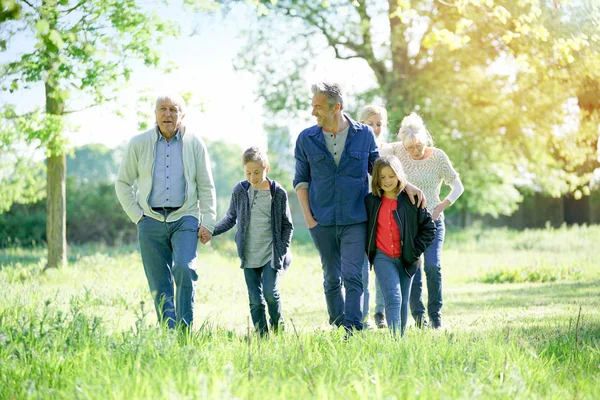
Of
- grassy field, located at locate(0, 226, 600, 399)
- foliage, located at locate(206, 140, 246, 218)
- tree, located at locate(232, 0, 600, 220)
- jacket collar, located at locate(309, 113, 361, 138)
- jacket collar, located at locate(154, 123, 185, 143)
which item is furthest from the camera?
foliage, located at locate(206, 140, 246, 218)

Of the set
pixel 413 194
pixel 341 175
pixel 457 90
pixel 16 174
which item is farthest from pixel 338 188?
pixel 457 90

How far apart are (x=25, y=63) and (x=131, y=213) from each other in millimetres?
5182

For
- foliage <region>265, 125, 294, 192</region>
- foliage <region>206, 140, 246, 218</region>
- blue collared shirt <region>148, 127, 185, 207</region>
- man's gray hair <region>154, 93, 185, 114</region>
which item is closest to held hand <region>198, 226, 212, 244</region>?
blue collared shirt <region>148, 127, 185, 207</region>

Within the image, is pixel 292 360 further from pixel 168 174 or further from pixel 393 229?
pixel 168 174

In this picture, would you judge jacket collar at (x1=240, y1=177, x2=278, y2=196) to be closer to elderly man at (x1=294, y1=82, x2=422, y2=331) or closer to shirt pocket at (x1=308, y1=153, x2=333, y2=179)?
elderly man at (x1=294, y1=82, x2=422, y2=331)

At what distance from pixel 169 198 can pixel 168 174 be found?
0.21 m

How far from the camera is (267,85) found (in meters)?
Result: 21.4

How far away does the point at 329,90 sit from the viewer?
5.43 meters

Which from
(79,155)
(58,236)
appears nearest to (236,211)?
(58,236)

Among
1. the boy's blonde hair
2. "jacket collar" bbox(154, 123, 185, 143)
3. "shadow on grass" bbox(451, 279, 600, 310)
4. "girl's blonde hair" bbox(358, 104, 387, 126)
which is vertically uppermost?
"girl's blonde hair" bbox(358, 104, 387, 126)

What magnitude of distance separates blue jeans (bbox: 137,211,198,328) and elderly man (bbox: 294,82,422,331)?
967 mm

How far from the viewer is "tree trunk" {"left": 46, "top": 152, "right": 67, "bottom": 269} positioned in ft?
41.9

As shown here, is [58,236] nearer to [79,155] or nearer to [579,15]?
[579,15]

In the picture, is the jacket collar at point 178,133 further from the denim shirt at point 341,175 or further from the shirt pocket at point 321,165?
the shirt pocket at point 321,165
